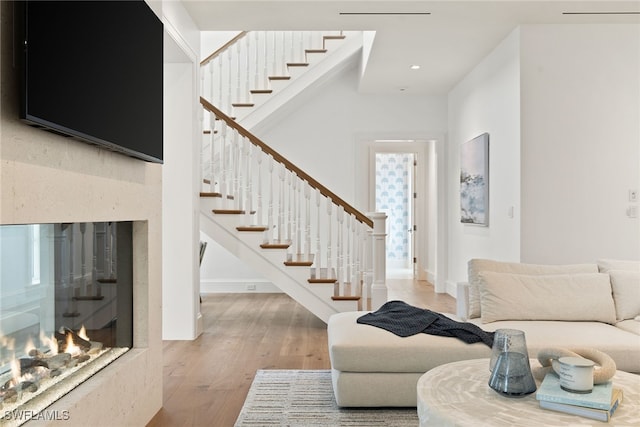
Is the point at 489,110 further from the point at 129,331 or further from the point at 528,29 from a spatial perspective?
the point at 129,331

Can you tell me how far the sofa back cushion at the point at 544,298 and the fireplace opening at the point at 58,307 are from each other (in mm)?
2220

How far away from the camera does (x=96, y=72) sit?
208 centimetres

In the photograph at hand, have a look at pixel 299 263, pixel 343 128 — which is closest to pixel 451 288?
pixel 343 128

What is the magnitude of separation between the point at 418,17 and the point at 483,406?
3.47 m

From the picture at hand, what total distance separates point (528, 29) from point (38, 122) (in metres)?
4.19

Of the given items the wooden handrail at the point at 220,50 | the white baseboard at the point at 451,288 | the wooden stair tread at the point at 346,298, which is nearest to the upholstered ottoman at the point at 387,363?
the wooden stair tread at the point at 346,298

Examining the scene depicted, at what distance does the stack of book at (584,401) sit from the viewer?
1717mm

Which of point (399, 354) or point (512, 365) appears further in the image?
point (399, 354)

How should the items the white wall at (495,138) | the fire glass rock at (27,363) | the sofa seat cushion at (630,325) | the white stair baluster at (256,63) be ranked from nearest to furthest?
the fire glass rock at (27,363), the sofa seat cushion at (630,325), the white wall at (495,138), the white stair baluster at (256,63)

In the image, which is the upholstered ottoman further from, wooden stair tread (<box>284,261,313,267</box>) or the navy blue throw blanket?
wooden stair tread (<box>284,261,313,267</box>)

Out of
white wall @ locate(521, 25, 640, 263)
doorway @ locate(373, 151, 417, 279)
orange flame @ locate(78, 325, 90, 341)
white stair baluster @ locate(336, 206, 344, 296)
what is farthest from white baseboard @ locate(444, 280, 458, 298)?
orange flame @ locate(78, 325, 90, 341)

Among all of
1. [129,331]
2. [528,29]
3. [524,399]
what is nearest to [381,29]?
[528,29]

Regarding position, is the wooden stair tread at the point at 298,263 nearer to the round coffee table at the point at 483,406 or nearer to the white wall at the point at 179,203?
the white wall at the point at 179,203

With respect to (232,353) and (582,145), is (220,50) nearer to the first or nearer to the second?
(232,353)
